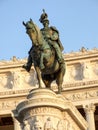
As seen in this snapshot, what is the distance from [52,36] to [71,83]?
3343 cm

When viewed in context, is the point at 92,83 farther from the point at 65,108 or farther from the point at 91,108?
the point at 65,108

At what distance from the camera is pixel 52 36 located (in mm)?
17016

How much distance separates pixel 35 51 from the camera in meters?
16.6

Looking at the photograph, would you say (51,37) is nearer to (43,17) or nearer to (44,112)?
(43,17)

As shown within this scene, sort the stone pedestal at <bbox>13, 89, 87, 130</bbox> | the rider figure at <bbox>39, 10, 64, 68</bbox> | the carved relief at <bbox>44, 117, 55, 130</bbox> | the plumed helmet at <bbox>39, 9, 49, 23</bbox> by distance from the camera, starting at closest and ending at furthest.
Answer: the carved relief at <bbox>44, 117, 55, 130</bbox>
the stone pedestal at <bbox>13, 89, 87, 130</bbox>
the rider figure at <bbox>39, 10, 64, 68</bbox>
the plumed helmet at <bbox>39, 9, 49, 23</bbox>

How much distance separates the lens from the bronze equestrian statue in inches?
647

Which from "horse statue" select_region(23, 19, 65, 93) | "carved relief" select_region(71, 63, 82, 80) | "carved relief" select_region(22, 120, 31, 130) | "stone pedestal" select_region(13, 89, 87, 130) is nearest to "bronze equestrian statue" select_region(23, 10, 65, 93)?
"horse statue" select_region(23, 19, 65, 93)

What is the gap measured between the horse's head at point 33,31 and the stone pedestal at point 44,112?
1.45 metres

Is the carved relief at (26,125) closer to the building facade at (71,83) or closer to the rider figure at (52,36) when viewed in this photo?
the rider figure at (52,36)

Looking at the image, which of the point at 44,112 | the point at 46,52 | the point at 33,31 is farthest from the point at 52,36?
the point at 44,112

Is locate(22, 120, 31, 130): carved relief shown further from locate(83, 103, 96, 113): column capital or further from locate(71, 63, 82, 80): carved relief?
locate(71, 63, 82, 80): carved relief

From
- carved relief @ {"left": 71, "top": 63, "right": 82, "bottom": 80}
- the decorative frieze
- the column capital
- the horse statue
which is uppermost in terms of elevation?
the horse statue

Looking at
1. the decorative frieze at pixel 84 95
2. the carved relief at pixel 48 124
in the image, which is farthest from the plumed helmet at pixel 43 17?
the decorative frieze at pixel 84 95

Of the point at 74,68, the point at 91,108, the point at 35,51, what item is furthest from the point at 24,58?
the point at 35,51
